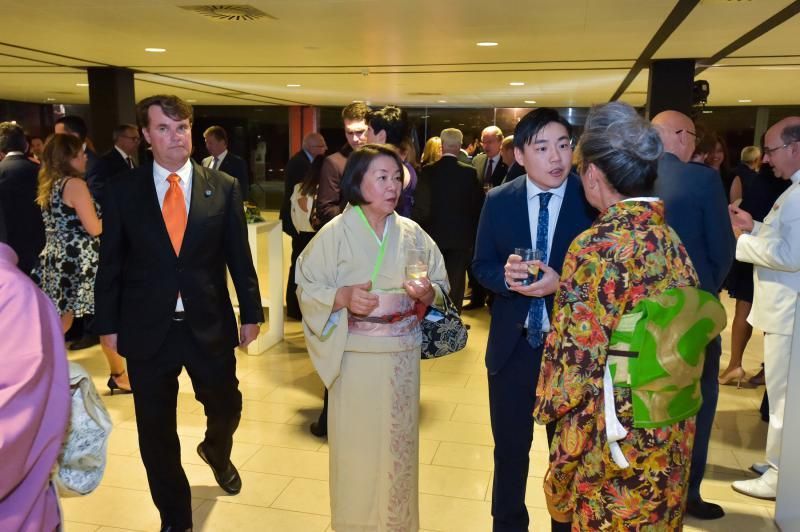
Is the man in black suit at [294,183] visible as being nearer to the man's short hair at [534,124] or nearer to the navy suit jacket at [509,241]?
the navy suit jacket at [509,241]

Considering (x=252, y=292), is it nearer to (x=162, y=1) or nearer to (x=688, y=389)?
(x=688, y=389)

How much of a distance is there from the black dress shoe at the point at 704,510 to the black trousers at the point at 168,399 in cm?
204

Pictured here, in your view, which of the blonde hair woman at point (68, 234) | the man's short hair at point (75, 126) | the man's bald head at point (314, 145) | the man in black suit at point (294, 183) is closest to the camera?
the blonde hair woman at point (68, 234)

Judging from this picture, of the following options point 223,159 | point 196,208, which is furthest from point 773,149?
point 223,159

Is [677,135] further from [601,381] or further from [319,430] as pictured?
[319,430]

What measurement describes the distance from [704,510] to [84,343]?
4490 mm

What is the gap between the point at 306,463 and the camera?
339 cm

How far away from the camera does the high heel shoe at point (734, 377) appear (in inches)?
182

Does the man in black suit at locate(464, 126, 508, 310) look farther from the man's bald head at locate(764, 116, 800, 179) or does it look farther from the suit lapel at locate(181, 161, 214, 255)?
the suit lapel at locate(181, 161, 214, 255)

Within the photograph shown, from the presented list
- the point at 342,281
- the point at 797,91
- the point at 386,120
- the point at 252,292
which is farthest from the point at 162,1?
the point at 797,91

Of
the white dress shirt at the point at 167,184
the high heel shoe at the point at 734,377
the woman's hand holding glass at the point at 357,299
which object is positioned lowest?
the high heel shoe at the point at 734,377

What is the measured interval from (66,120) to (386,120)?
2.83 meters

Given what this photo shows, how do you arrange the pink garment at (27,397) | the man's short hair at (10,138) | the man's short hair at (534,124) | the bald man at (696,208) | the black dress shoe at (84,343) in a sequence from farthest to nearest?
the black dress shoe at (84,343) → the man's short hair at (10,138) → the bald man at (696,208) → the man's short hair at (534,124) → the pink garment at (27,397)

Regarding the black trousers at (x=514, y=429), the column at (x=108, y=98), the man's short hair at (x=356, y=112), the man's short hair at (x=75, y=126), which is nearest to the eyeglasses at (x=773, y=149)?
the black trousers at (x=514, y=429)
